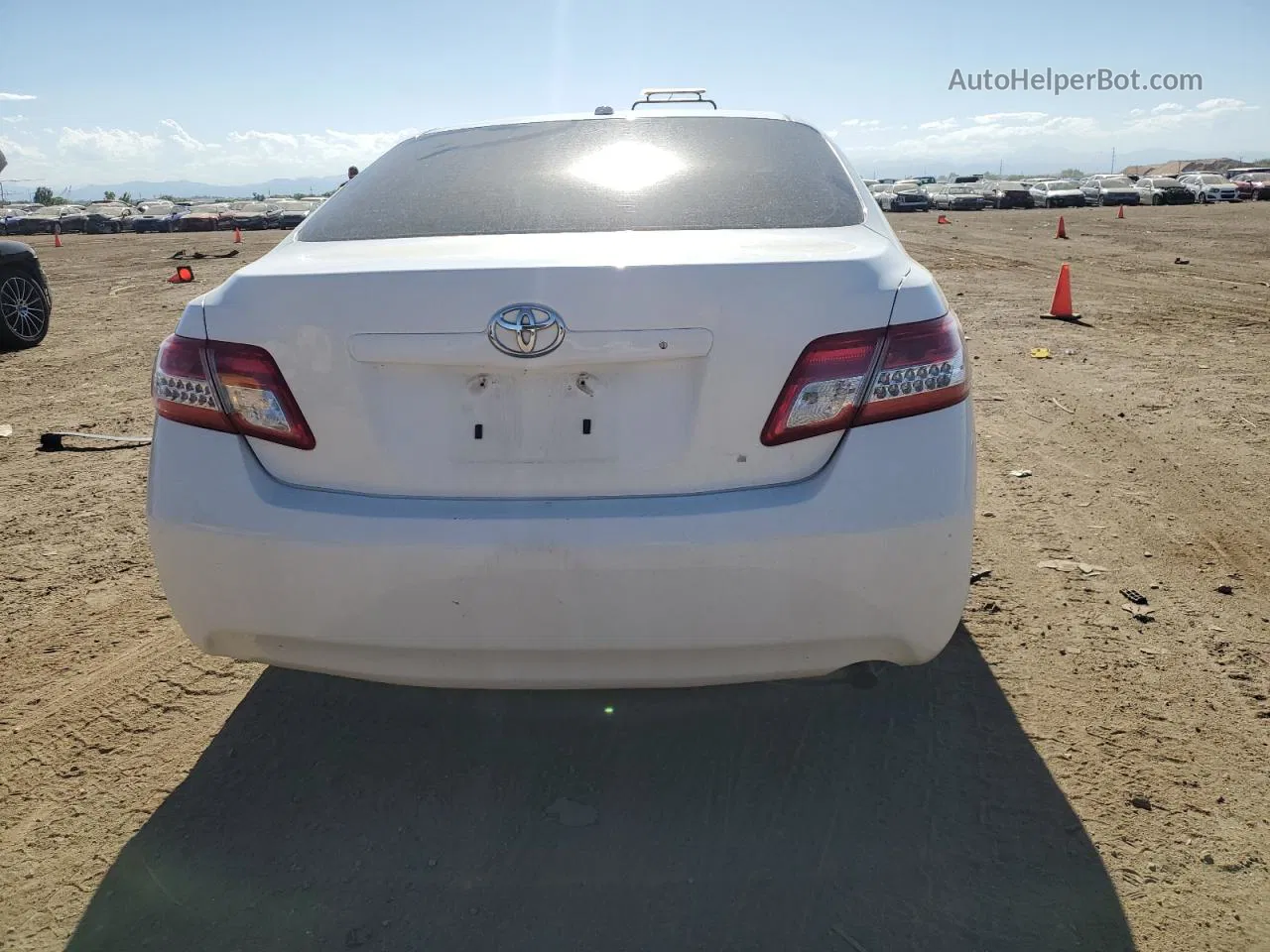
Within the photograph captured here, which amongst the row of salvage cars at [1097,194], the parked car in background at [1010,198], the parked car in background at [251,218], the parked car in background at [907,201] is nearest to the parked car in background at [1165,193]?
the row of salvage cars at [1097,194]

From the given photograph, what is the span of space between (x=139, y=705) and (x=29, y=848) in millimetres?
664

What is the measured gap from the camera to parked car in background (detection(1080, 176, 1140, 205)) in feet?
168

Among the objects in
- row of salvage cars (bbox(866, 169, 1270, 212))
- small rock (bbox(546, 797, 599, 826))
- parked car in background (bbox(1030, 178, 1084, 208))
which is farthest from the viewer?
parked car in background (bbox(1030, 178, 1084, 208))

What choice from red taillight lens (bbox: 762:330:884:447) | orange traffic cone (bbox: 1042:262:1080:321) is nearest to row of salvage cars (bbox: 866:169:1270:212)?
orange traffic cone (bbox: 1042:262:1080:321)

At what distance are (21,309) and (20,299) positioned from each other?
104 mm

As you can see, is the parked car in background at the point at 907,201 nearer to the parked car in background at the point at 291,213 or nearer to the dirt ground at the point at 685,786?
the parked car in background at the point at 291,213

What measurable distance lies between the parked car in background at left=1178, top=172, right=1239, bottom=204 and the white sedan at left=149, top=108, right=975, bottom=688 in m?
58.7

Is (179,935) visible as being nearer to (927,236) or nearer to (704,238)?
(704,238)

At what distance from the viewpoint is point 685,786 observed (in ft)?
8.23

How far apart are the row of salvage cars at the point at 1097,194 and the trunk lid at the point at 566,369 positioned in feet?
166

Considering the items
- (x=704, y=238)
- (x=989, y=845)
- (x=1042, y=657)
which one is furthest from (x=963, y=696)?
(x=704, y=238)

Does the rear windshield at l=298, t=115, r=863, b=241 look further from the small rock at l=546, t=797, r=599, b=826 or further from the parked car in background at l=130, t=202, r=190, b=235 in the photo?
the parked car in background at l=130, t=202, r=190, b=235

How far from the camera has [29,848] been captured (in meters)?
2.32

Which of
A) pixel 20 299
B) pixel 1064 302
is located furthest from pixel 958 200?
pixel 20 299
